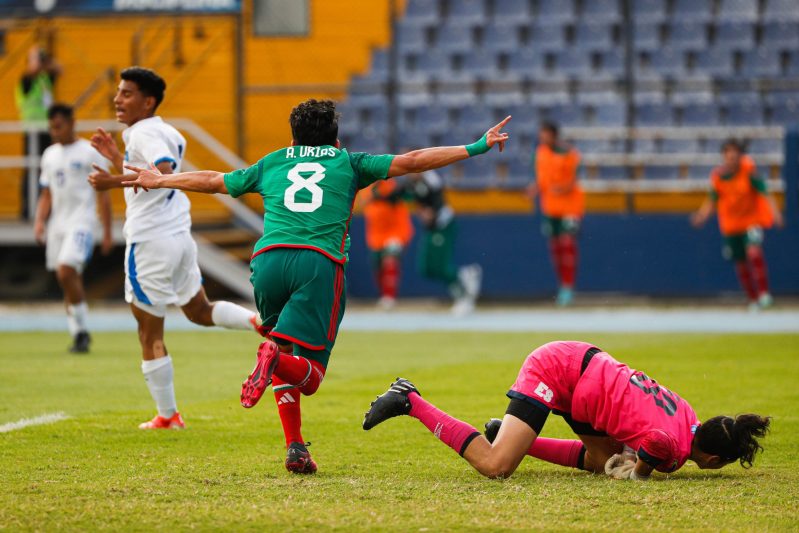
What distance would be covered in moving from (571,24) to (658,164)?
381 centimetres

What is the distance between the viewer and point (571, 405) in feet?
19.6

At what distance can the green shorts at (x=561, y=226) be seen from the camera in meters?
18.9

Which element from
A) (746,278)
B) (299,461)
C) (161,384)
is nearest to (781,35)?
(746,278)

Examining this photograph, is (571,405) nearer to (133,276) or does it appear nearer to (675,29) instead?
(133,276)

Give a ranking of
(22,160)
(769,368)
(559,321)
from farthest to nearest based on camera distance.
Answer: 1. (22,160)
2. (559,321)
3. (769,368)

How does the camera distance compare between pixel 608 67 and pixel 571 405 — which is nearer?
pixel 571 405

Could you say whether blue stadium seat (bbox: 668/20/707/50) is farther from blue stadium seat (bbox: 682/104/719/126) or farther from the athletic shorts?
the athletic shorts

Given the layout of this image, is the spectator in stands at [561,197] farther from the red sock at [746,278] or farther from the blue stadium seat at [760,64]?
the blue stadium seat at [760,64]

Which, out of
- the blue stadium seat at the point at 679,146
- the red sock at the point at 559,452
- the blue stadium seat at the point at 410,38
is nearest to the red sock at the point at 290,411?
the red sock at the point at 559,452

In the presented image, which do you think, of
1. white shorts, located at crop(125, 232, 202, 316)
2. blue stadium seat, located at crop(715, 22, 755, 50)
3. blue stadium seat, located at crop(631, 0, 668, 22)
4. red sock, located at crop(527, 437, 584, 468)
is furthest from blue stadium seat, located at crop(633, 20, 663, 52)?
red sock, located at crop(527, 437, 584, 468)

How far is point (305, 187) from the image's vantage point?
6273 millimetres

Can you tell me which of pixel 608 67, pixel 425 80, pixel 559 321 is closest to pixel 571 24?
pixel 608 67

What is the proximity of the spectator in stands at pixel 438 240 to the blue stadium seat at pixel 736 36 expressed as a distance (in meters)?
6.53

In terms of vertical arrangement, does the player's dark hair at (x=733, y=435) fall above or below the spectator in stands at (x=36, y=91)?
below
